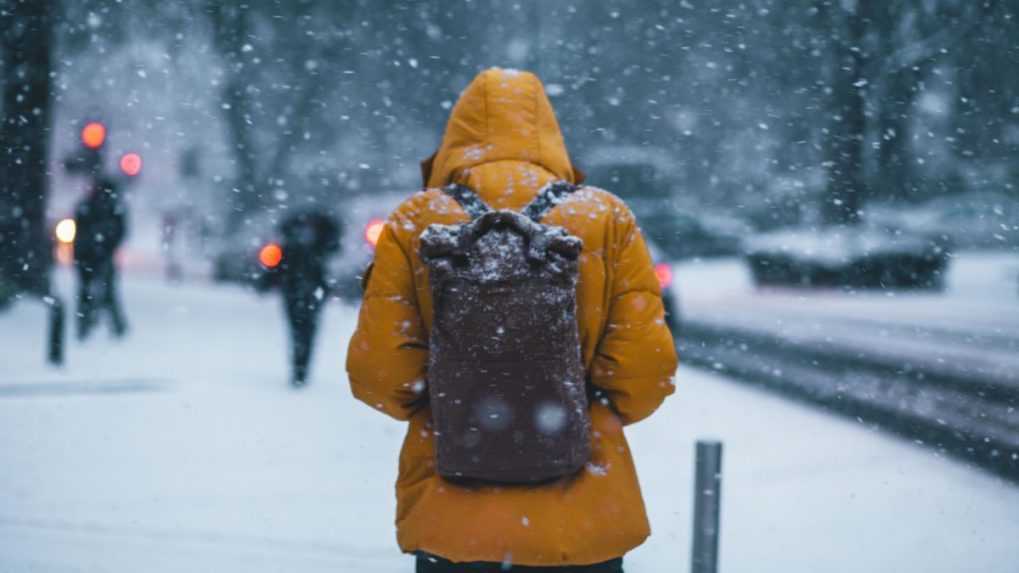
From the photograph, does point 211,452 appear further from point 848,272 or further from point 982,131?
point 982,131

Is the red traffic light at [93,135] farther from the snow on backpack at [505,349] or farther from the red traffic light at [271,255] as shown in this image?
the snow on backpack at [505,349]

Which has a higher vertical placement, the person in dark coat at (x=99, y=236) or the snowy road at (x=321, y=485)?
the person in dark coat at (x=99, y=236)

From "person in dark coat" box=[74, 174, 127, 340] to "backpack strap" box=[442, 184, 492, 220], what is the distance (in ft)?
31.7

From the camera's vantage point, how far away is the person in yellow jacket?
2.48 metres

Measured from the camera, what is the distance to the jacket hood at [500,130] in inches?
103

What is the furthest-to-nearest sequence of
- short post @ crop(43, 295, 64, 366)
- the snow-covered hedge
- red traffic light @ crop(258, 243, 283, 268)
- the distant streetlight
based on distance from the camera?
the snow-covered hedge
the distant streetlight
short post @ crop(43, 295, 64, 366)
red traffic light @ crop(258, 243, 283, 268)

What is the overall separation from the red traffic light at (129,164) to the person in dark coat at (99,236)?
0.20 metres

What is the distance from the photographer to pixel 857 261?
25156 mm

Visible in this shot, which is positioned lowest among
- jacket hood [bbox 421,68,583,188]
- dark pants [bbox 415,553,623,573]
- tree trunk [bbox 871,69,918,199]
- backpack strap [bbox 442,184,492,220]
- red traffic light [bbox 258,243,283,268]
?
dark pants [bbox 415,553,623,573]

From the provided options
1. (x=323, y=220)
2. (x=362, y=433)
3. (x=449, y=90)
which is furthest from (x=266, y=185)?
(x=362, y=433)

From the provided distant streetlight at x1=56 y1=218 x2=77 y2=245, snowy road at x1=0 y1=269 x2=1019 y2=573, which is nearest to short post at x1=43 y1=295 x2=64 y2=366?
snowy road at x1=0 y1=269 x2=1019 y2=573

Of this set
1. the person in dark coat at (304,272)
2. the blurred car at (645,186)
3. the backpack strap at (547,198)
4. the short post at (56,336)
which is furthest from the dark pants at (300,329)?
the blurred car at (645,186)

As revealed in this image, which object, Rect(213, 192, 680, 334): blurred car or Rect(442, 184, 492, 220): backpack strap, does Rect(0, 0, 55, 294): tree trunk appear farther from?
Rect(442, 184, 492, 220): backpack strap

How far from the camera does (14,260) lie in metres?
14.7
